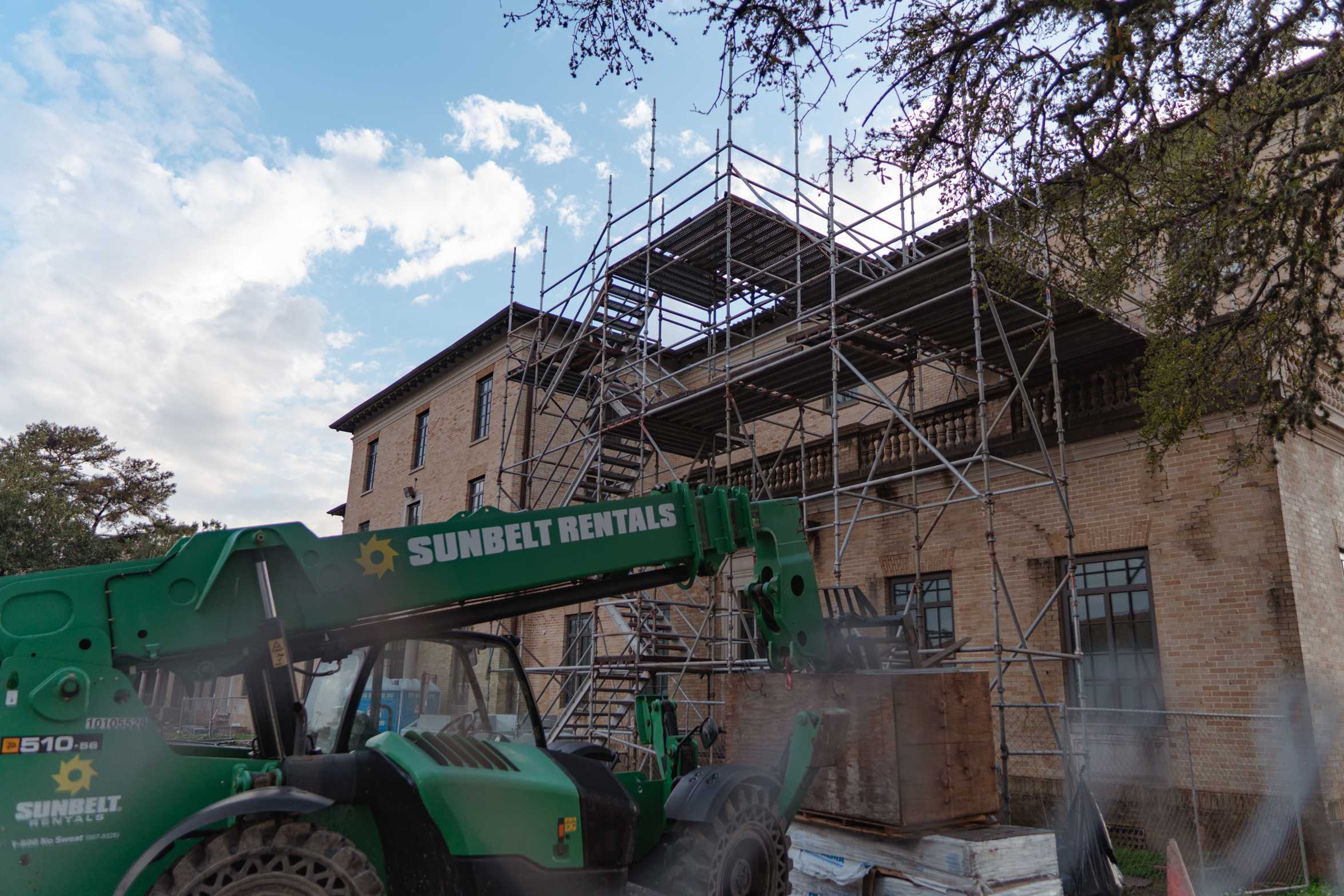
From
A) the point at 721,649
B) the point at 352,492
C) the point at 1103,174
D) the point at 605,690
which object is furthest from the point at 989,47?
the point at 352,492

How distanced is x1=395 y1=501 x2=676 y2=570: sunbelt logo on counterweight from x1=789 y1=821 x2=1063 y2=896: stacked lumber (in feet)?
8.48

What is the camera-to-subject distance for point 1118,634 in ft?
37.4

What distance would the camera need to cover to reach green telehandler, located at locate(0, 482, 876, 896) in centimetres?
356

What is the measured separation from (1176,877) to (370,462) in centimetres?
2742

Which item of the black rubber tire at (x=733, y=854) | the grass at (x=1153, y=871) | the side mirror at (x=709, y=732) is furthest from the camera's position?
the grass at (x=1153, y=871)

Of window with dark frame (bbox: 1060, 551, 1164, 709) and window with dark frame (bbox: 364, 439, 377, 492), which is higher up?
window with dark frame (bbox: 364, 439, 377, 492)

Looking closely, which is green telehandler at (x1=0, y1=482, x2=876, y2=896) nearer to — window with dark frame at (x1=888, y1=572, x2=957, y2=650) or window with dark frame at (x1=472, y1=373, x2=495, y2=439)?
window with dark frame at (x1=888, y1=572, x2=957, y2=650)

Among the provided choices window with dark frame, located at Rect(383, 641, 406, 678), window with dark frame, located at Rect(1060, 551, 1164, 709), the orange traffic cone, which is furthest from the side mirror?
window with dark frame, located at Rect(1060, 551, 1164, 709)

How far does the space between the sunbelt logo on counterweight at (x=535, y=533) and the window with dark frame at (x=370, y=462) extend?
87.2ft

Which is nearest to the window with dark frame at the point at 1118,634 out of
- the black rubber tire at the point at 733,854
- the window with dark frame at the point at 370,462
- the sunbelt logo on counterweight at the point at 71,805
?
the black rubber tire at the point at 733,854

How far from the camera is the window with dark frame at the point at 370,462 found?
1203 inches

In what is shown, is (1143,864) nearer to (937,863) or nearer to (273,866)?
(937,863)

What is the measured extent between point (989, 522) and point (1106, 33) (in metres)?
5.04

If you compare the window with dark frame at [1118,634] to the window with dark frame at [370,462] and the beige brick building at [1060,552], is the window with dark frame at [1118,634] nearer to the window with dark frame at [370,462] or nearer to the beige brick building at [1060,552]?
the beige brick building at [1060,552]
